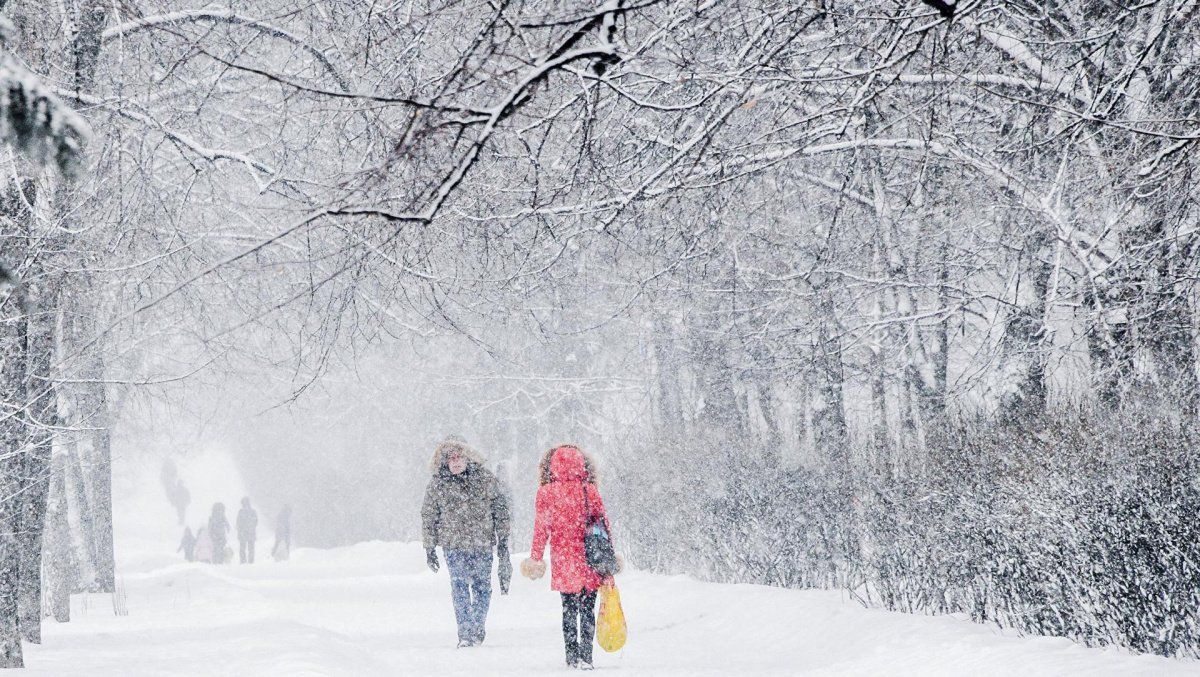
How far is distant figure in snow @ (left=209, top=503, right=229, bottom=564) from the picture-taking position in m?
33.4

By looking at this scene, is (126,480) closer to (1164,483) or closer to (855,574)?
(855,574)

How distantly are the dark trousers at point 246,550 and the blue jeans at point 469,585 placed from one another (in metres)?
25.6

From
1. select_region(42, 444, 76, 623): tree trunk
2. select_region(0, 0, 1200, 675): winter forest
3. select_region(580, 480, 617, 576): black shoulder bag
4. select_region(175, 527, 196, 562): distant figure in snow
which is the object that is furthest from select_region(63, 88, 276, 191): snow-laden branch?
select_region(175, 527, 196, 562): distant figure in snow

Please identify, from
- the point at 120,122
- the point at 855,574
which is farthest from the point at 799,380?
the point at 120,122

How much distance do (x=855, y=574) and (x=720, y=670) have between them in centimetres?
274

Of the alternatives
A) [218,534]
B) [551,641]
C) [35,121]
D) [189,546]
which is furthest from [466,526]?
[189,546]

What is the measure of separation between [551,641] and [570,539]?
2.75 meters

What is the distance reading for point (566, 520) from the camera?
8.38 meters

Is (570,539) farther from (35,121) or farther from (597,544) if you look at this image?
(35,121)

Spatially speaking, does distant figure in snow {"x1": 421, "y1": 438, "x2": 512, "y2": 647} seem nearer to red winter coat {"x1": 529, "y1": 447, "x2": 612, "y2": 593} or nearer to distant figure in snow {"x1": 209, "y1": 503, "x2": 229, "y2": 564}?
red winter coat {"x1": 529, "y1": 447, "x2": 612, "y2": 593}

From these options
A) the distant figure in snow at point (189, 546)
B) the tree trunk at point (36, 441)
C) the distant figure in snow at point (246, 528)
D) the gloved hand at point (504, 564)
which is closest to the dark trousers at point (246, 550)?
the distant figure in snow at point (246, 528)

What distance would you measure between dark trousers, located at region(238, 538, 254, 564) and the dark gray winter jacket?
25.5m

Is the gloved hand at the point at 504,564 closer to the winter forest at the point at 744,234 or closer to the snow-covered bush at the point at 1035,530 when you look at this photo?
the winter forest at the point at 744,234

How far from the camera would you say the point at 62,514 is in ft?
63.0
